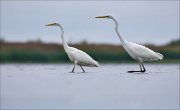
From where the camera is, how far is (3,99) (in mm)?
12883

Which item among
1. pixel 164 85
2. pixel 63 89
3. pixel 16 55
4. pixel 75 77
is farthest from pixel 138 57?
pixel 16 55

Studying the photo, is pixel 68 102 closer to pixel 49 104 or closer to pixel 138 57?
pixel 49 104

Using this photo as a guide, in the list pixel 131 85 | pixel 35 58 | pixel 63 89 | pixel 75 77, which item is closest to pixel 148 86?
pixel 131 85

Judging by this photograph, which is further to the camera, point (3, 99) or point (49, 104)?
point (3, 99)

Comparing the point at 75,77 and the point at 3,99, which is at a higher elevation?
the point at 3,99

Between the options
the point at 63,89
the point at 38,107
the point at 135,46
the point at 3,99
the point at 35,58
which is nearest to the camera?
the point at 38,107

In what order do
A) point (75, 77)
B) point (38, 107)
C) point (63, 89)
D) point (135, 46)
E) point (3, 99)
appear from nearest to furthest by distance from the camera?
point (38, 107), point (3, 99), point (63, 89), point (75, 77), point (135, 46)

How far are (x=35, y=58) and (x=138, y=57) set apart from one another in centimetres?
768

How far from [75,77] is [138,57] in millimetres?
2237

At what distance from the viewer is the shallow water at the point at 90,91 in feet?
39.4

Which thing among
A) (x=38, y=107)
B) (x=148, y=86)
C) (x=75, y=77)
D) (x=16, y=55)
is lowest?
(x=16, y=55)

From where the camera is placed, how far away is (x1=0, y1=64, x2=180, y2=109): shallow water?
12016mm

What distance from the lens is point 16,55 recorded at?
87.0 feet

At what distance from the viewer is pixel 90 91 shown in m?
14.2
